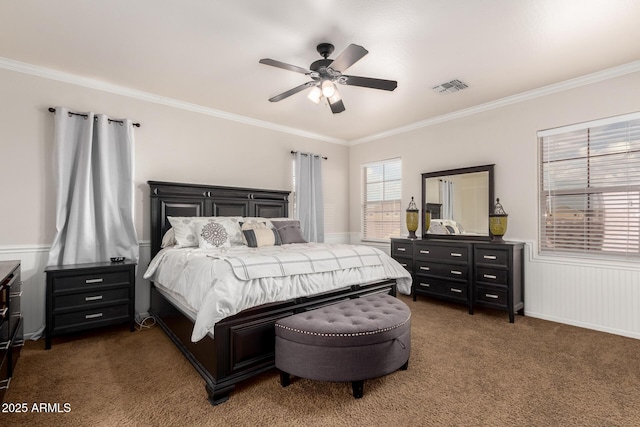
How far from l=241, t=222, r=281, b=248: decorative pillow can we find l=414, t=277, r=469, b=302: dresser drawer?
2.04 meters

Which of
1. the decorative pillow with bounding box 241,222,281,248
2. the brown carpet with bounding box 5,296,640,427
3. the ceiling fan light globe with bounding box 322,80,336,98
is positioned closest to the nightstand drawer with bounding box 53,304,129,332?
the brown carpet with bounding box 5,296,640,427

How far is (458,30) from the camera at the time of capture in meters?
2.47

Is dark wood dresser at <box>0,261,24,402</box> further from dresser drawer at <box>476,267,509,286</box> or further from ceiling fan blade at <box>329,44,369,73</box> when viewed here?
dresser drawer at <box>476,267,509,286</box>

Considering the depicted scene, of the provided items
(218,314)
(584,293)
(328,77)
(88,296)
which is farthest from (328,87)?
(584,293)

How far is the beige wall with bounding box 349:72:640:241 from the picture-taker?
3262mm

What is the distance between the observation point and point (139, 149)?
373cm

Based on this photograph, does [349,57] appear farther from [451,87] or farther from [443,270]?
[443,270]

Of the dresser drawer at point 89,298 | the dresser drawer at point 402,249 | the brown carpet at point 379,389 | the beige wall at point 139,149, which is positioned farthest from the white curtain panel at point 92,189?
the dresser drawer at point 402,249

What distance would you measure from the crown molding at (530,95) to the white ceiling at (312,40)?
0.35 ft

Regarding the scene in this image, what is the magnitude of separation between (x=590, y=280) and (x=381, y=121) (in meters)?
3.21

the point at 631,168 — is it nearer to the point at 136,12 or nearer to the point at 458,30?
the point at 458,30

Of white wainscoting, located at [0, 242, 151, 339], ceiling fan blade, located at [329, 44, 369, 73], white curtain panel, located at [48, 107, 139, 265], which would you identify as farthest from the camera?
Result: white curtain panel, located at [48, 107, 139, 265]

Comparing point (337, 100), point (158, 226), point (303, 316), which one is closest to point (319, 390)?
point (303, 316)

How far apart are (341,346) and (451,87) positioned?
3.07 m
